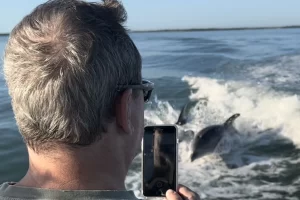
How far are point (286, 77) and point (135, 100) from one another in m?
15.1

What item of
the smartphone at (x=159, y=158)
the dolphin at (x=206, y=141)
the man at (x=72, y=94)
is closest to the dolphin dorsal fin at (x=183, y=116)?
the dolphin at (x=206, y=141)

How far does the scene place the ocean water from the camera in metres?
7.71

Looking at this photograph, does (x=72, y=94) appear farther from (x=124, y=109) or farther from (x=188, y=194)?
(x=188, y=194)

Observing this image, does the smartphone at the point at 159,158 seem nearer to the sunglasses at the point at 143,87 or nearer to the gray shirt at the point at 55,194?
the sunglasses at the point at 143,87

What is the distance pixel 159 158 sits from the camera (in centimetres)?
180

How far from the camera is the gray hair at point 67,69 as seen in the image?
4.67 ft

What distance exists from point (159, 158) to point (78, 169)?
1.28ft

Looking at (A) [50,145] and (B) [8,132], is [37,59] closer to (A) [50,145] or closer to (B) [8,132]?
(A) [50,145]

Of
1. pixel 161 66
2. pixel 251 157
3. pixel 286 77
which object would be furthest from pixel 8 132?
pixel 161 66

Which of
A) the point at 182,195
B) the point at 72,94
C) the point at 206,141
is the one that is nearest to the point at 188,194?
the point at 182,195

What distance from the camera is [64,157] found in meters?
1.50

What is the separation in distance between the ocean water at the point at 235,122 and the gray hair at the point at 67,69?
0.80 m

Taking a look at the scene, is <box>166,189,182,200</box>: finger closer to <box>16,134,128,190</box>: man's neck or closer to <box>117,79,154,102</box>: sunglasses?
<box>16,134,128,190</box>: man's neck

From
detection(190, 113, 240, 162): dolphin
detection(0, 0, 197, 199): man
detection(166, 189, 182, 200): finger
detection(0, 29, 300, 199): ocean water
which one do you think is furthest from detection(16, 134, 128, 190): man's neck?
detection(190, 113, 240, 162): dolphin
